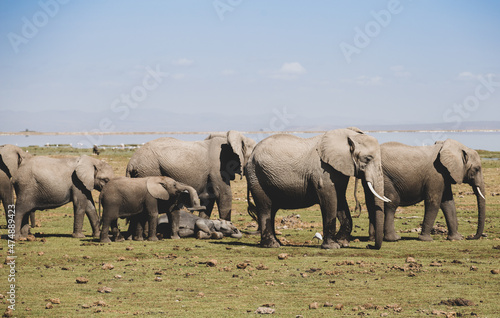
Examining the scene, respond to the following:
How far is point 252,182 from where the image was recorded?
1769 cm

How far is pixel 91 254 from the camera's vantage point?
54.2 feet

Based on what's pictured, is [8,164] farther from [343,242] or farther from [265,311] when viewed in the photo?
[265,311]

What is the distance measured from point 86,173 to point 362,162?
25.8ft

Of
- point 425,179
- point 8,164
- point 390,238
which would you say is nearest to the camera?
point 390,238

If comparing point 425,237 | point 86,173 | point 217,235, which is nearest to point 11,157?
point 86,173

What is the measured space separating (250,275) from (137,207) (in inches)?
226

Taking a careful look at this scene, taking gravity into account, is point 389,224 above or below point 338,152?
below

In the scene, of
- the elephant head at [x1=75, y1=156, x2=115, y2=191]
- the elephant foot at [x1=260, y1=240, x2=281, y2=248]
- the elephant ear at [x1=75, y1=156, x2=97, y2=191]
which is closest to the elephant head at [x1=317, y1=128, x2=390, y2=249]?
the elephant foot at [x1=260, y1=240, x2=281, y2=248]

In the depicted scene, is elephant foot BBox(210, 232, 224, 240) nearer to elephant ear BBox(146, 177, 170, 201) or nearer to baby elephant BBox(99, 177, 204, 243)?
baby elephant BBox(99, 177, 204, 243)

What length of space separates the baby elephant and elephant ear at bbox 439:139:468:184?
702cm

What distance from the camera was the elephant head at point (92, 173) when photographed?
1950cm

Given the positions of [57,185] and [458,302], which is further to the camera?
[57,185]

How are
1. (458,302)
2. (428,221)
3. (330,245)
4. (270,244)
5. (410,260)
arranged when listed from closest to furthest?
(458,302)
(410,260)
(330,245)
(270,244)
(428,221)

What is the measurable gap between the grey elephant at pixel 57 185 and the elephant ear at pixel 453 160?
946 cm
